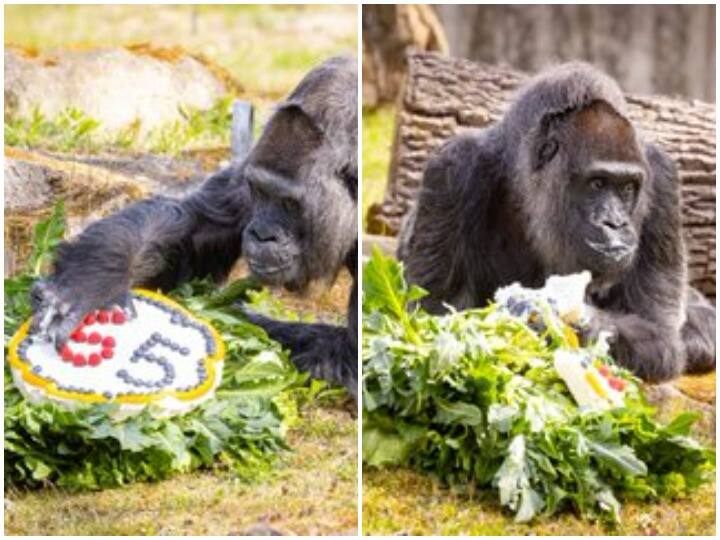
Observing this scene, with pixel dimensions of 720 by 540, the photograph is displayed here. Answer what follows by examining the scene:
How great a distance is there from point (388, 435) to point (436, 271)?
27.7 inches

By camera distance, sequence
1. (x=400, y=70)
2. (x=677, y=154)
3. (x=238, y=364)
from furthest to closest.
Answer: (x=400, y=70)
(x=677, y=154)
(x=238, y=364)

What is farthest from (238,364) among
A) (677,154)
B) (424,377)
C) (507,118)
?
(677,154)

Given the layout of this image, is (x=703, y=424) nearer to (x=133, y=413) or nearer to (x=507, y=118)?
(x=507, y=118)

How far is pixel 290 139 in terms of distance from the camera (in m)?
3.99

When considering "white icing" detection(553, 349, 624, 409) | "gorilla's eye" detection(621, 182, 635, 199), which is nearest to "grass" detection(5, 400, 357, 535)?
"white icing" detection(553, 349, 624, 409)

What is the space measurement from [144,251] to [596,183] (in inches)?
48.2

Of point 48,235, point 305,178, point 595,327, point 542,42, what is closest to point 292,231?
point 305,178

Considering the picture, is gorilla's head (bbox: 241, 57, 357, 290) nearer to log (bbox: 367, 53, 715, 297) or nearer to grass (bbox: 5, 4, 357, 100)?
grass (bbox: 5, 4, 357, 100)

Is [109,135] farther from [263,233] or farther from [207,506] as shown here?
[207,506]

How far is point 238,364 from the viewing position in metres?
3.84

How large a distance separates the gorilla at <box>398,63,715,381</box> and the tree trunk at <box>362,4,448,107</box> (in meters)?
1.04

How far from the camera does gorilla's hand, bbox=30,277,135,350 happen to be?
3.70m

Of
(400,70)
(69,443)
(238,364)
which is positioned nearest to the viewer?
(69,443)

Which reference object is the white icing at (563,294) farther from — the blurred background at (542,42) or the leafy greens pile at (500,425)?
the blurred background at (542,42)
